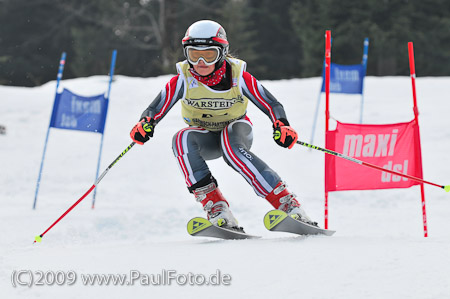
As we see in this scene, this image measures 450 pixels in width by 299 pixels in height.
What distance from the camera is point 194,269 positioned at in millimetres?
2678

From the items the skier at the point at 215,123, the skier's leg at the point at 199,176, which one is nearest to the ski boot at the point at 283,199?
the skier at the point at 215,123

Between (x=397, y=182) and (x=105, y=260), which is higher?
(x=397, y=182)

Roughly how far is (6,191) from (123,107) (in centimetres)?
524

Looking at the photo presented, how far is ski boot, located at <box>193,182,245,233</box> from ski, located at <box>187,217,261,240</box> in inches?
3.5

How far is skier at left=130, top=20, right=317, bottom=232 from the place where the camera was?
3.65 meters

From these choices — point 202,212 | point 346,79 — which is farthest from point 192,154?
point 346,79

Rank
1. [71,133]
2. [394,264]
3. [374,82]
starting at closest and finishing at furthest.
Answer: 1. [394,264]
2. [71,133]
3. [374,82]

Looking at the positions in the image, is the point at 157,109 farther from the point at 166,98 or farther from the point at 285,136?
the point at 285,136

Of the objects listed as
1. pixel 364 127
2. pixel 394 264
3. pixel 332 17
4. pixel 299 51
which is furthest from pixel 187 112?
pixel 299 51

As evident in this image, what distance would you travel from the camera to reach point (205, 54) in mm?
3672

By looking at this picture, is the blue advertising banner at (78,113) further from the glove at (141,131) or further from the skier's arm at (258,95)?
the skier's arm at (258,95)

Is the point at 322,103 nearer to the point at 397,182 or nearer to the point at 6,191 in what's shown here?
the point at 6,191

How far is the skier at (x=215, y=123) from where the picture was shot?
365 centimetres

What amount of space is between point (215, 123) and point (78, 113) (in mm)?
3436
